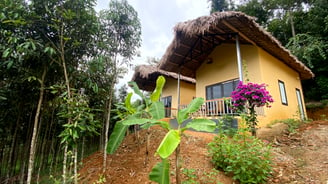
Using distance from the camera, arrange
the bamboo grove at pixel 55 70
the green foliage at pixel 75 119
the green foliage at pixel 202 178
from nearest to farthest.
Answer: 1. the green foliage at pixel 202 178
2. the green foliage at pixel 75 119
3. the bamboo grove at pixel 55 70

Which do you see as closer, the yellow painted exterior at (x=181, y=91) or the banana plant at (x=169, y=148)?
the banana plant at (x=169, y=148)

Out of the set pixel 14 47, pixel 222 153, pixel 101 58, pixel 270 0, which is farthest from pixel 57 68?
pixel 270 0

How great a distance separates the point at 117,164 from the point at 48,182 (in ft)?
5.31

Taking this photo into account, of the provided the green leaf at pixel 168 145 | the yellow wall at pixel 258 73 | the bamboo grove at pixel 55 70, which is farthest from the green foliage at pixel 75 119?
the yellow wall at pixel 258 73

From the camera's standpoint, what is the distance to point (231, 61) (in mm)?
6418

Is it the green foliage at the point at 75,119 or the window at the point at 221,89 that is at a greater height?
the window at the point at 221,89

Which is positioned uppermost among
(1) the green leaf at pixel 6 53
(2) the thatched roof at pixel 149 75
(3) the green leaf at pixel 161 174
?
(2) the thatched roof at pixel 149 75

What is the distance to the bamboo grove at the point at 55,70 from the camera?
2.60 metres

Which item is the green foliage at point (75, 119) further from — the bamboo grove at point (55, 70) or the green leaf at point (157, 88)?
the green leaf at point (157, 88)

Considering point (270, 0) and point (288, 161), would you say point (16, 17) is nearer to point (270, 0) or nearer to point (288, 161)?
point (288, 161)

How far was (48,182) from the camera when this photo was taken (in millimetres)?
3500

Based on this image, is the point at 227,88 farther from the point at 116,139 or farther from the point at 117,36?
the point at 116,139

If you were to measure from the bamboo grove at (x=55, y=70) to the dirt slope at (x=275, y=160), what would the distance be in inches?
28.5

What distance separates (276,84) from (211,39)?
3199 millimetres
